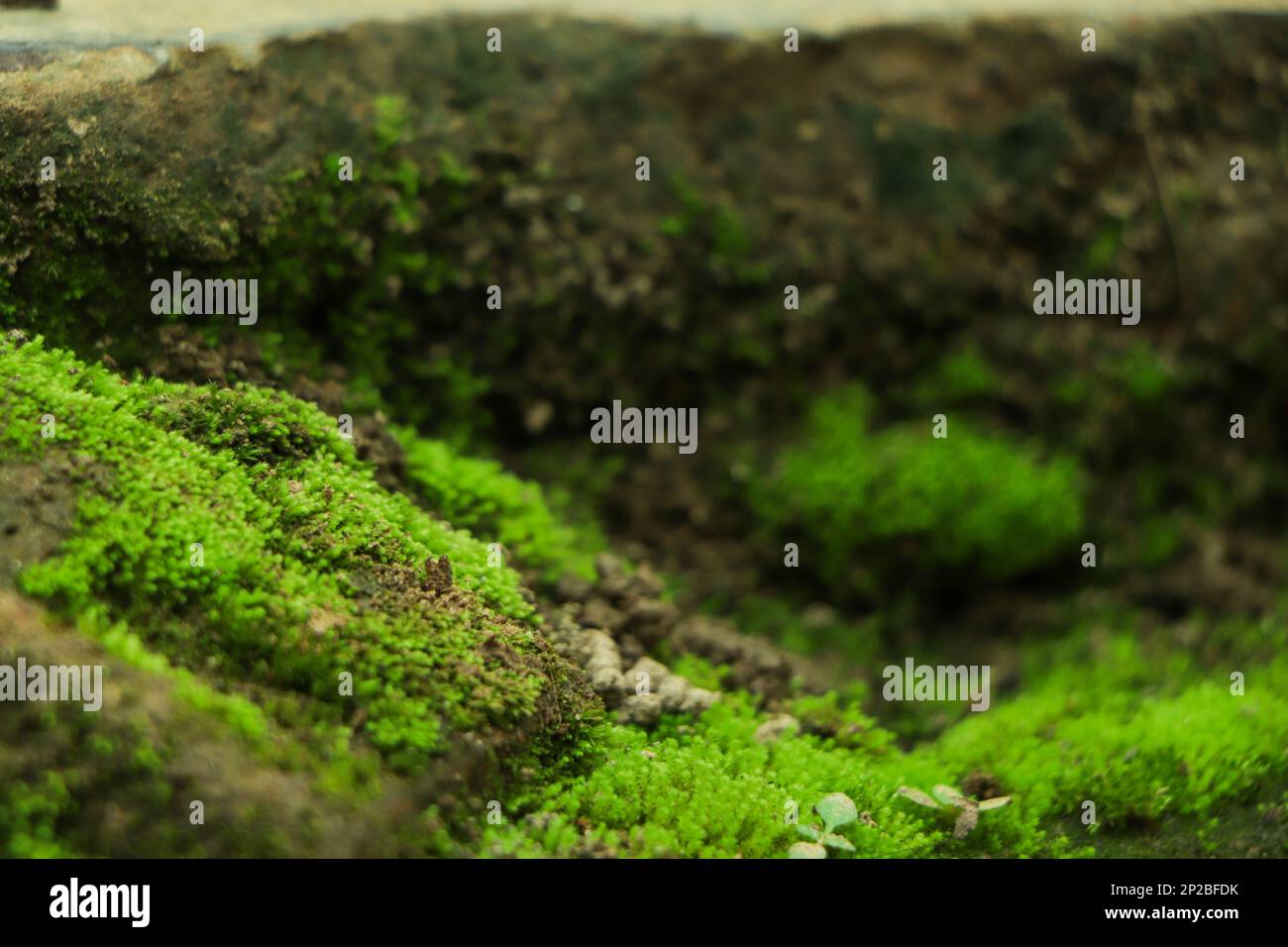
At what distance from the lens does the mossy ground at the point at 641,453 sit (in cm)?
376

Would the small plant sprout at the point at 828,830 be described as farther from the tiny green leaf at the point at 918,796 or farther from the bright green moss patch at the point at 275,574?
the bright green moss patch at the point at 275,574

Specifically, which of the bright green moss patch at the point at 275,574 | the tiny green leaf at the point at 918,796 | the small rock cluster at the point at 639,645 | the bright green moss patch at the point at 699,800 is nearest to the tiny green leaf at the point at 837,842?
the bright green moss patch at the point at 699,800

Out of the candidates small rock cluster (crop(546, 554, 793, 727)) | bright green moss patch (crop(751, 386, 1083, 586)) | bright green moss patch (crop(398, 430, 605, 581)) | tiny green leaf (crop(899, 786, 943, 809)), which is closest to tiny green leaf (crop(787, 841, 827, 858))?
tiny green leaf (crop(899, 786, 943, 809))

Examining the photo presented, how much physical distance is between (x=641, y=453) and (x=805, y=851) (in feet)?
11.1

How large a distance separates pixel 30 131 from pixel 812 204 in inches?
182

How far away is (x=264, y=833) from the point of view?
128 inches

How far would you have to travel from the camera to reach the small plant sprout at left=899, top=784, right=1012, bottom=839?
14.2ft

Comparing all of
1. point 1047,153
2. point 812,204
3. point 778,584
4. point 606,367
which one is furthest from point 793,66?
point 778,584

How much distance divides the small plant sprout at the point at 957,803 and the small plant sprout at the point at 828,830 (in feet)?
1.09

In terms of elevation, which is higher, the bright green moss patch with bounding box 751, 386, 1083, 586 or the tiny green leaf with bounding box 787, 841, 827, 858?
the bright green moss patch with bounding box 751, 386, 1083, 586

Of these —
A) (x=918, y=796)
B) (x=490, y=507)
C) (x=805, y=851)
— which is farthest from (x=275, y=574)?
(x=918, y=796)

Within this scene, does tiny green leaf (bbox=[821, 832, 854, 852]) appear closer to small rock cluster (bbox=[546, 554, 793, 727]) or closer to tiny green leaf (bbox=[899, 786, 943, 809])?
tiny green leaf (bbox=[899, 786, 943, 809])

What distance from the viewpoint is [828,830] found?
4000 millimetres

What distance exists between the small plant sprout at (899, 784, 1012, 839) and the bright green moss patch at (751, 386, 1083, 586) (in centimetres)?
238
